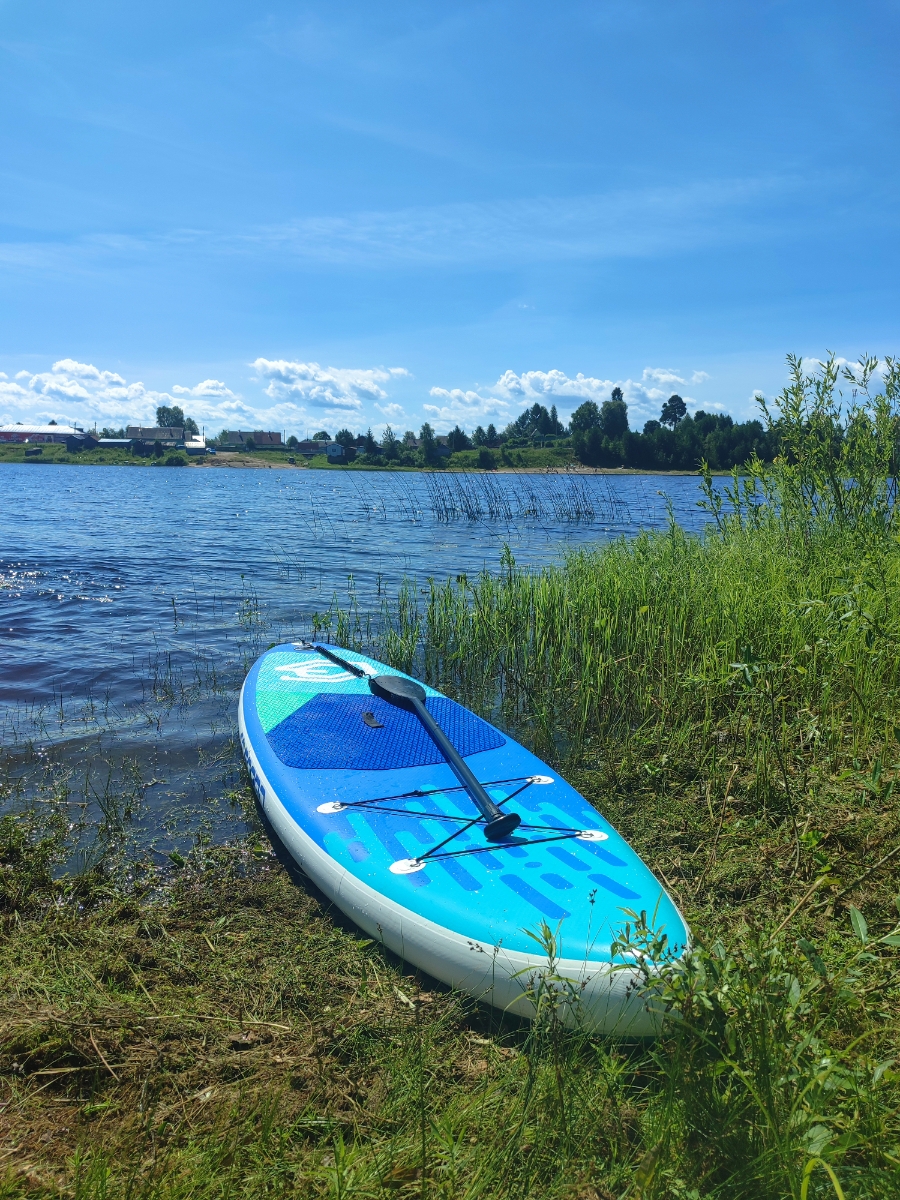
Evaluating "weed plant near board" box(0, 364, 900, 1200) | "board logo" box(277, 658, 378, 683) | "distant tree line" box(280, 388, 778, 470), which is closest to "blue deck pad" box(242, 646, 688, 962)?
"weed plant near board" box(0, 364, 900, 1200)

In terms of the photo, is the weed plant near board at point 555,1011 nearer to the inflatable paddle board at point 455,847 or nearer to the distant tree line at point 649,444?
the inflatable paddle board at point 455,847

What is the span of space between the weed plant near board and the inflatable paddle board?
11 centimetres

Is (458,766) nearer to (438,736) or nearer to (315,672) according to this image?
(438,736)

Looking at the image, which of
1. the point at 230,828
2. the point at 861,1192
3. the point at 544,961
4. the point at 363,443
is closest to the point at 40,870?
the point at 230,828

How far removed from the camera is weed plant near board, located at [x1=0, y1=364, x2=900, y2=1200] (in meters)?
1.65

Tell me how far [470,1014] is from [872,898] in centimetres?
154

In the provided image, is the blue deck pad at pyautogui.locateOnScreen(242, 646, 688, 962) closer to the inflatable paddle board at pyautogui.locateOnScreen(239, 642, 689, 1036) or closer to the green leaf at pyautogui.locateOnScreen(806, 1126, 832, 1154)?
the inflatable paddle board at pyautogui.locateOnScreen(239, 642, 689, 1036)

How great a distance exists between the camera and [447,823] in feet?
11.4

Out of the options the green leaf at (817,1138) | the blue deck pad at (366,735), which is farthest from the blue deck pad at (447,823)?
the green leaf at (817,1138)

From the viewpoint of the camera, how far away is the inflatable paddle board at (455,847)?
2.65 metres

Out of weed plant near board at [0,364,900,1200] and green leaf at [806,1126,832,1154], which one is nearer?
green leaf at [806,1126,832,1154]

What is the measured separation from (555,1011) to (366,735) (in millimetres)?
2654

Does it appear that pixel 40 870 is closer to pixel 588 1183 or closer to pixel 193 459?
pixel 588 1183

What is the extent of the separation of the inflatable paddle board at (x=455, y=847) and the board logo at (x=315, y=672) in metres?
0.53
